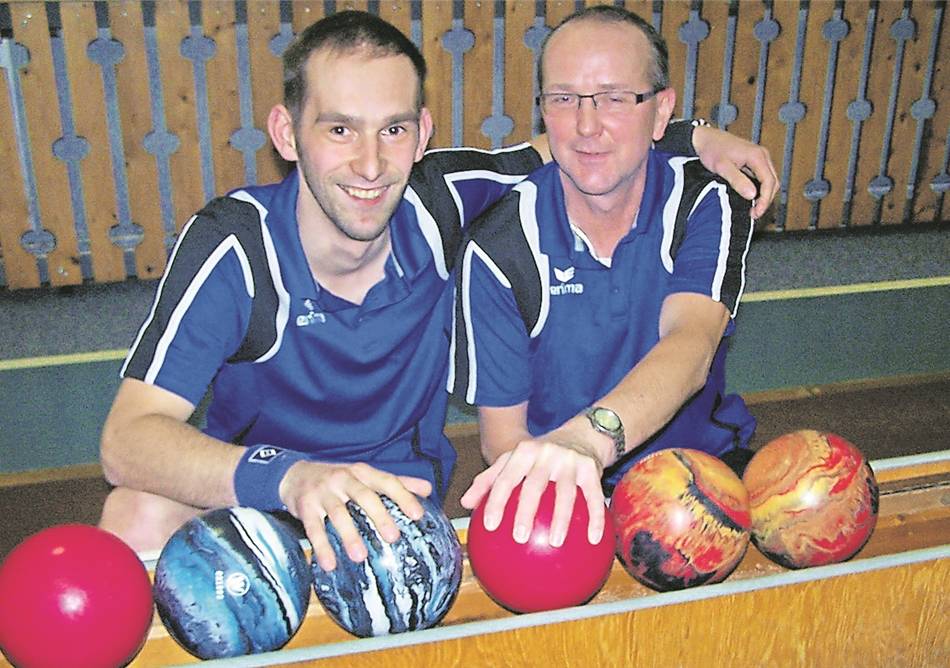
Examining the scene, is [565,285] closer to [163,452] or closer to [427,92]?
[163,452]

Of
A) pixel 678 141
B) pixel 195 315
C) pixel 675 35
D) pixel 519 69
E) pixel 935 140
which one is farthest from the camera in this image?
pixel 935 140

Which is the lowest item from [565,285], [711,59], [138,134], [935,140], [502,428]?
[935,140]

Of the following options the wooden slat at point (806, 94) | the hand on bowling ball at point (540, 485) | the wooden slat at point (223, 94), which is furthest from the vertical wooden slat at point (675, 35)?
the hand on bowling ball at point (540, 485)

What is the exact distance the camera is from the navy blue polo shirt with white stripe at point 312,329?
2135 millimetres

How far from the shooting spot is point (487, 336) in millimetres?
2375

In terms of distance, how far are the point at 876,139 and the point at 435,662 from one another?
5.78 m

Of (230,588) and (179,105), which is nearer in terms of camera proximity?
(230,588)

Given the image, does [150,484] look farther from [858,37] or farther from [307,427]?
[858,37]

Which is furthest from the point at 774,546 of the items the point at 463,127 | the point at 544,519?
the point at 463,127

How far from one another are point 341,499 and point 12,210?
4.44 m

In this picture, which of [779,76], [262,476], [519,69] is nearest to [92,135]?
[519,69]

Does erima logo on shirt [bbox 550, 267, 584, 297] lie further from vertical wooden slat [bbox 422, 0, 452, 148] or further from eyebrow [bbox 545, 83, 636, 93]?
vertical wooden slat [bbox 422, 0, 452, 148]

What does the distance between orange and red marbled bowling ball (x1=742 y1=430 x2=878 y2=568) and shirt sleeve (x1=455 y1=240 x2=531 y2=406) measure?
676 millimetres

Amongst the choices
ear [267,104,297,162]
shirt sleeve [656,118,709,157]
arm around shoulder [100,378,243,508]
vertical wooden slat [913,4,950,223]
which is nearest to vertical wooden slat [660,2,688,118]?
vertical wooden slat [913,4,950,223]
